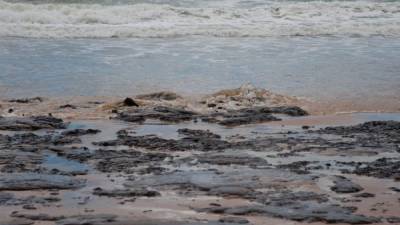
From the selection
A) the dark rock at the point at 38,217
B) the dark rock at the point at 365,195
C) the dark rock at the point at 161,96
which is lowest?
the dark rock at the point at 38,217

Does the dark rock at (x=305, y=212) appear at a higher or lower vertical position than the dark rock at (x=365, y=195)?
lower

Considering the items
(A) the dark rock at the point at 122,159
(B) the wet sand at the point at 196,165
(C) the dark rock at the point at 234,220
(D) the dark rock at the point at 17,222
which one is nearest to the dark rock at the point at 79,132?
(B) the wet sand at the point at 196,165

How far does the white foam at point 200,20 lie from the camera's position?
18.0m

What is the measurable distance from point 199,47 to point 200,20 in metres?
4.72

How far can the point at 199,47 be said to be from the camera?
15.6m

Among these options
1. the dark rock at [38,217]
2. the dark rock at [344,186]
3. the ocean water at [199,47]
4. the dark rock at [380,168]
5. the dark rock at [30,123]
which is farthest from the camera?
the ocean water at [199,47]

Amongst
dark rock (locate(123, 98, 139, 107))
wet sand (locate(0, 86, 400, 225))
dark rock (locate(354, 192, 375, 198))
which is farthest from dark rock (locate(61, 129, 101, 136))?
dark rock (locate(354, 192, 375, 198))

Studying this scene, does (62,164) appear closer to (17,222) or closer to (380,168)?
(17,222)

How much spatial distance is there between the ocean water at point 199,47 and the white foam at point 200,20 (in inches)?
1.1

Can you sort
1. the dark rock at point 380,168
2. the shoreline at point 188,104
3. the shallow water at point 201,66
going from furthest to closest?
the shallow water at point 201,66 → the shoreline at point 188,104 → the dark rock at point 380,168

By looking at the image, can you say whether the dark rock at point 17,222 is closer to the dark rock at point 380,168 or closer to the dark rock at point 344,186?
the dark rock at point 344,186

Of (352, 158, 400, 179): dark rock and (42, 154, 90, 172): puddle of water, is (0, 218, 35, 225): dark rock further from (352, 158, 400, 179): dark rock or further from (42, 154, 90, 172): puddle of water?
(352, 158, 400, 179): dark rock

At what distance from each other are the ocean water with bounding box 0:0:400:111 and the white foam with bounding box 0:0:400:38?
28mm

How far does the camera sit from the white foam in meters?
18.0
